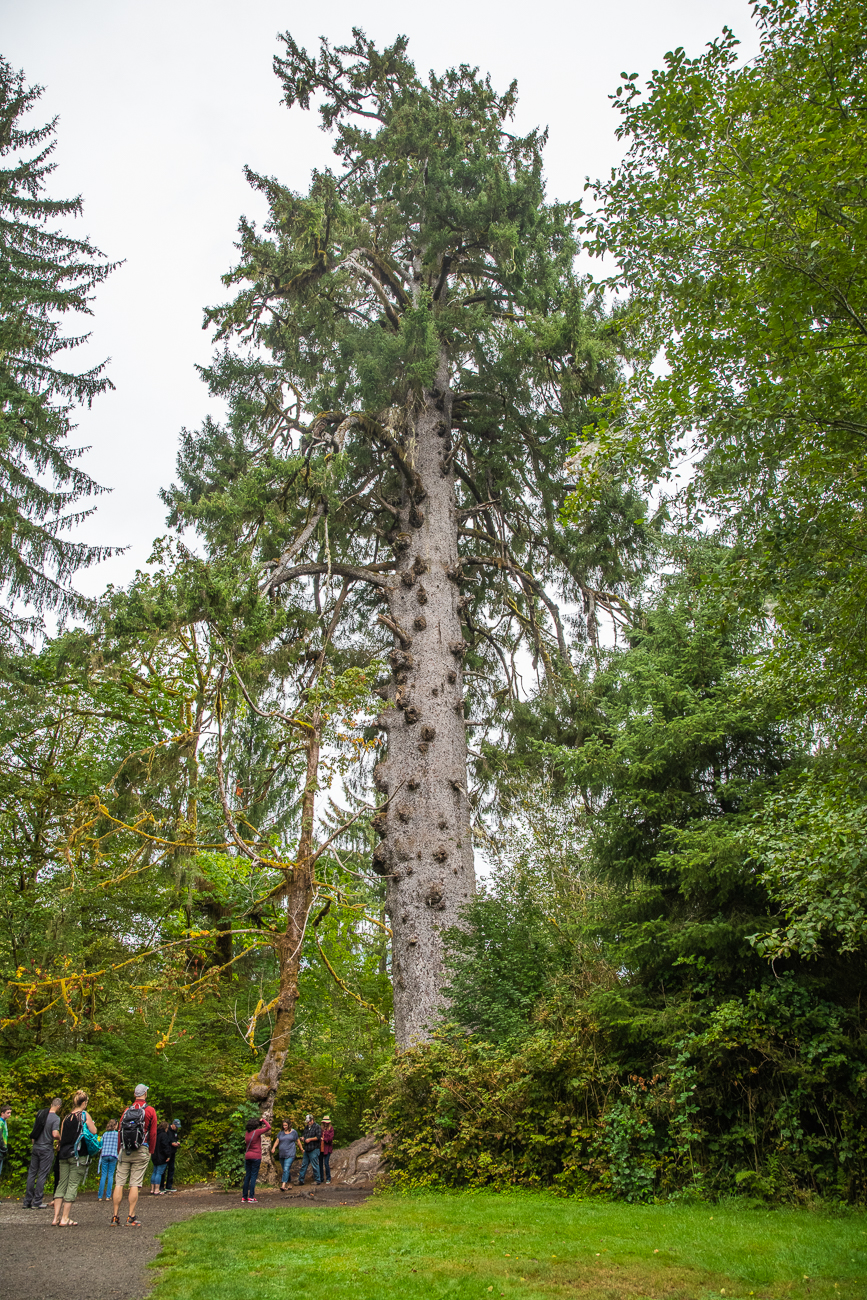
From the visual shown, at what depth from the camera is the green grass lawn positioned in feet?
15.1

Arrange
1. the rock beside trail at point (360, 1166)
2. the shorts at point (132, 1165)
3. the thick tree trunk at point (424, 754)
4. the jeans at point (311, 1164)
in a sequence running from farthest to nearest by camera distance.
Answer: the jeans at point (311, 1164) → the rock beside trail at point (360, 1166) → the thick tree trunk at point (424, 754) → the shorts at point (132, 1165)

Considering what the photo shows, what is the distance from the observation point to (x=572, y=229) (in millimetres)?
14430

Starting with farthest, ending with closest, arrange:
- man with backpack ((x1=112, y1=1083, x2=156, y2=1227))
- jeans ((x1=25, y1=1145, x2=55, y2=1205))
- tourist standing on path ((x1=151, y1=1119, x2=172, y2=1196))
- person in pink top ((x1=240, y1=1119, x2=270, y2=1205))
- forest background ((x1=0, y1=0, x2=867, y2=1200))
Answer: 1. tourist standing on path ((x1=151, y1=1119, x2=172, y2=1196))
2. person in pink top ((x1=240, y1=1119, x2=270, y2=1205))
3. jeans ((x1=25, y1=1145, x2=55, y2=1205))
4. man with backpack ((x1=112, y1=1083, x2=156, y2=1227))
5. forest background ((x1=0, y1=0, x2=867, y2=1200))

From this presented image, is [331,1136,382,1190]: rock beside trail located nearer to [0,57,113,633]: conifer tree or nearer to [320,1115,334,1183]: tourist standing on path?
[320,1115,334,1183]: tourist standing on path

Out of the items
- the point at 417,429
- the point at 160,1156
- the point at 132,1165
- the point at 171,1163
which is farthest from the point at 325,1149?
the point at 417,429

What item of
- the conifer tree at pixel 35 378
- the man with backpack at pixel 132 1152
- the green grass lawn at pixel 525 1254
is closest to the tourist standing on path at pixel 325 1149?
the man with backpack at pixel 132 1152

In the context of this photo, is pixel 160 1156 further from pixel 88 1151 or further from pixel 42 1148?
pixel 88 1151

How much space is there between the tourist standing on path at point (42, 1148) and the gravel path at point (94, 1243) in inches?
8.0

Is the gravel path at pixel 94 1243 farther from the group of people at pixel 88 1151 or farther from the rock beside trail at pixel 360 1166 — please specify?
the rock beside trail at pixel 360 1166

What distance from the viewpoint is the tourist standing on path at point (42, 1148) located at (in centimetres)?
818

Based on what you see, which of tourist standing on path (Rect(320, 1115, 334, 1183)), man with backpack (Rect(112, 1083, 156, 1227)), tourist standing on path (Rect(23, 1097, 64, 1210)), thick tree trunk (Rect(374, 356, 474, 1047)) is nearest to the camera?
man with backpack (Rect(112, 1083, 156, 1227))

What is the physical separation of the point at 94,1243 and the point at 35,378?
13.6m

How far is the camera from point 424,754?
1121 cm

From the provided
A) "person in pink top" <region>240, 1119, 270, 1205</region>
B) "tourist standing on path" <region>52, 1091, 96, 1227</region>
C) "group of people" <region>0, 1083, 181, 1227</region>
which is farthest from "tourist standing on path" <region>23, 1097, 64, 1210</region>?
"person in pink top" <region>240, 1119, 270, 1205</region>
